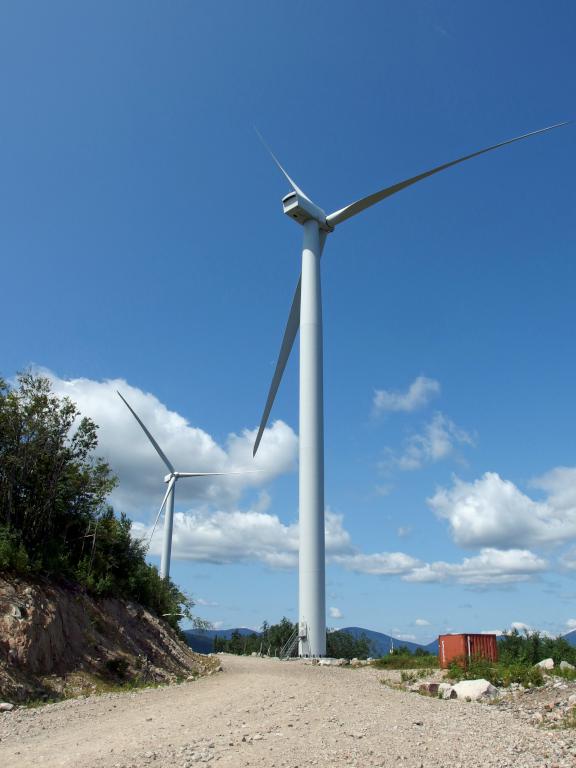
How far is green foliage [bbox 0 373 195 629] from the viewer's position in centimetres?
2388

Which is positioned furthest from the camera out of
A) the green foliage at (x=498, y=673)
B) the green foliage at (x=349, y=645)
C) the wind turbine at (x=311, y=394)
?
the green foliage at (x=349, y=645)

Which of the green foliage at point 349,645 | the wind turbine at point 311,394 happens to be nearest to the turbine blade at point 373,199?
the wind turbine at point 311,394

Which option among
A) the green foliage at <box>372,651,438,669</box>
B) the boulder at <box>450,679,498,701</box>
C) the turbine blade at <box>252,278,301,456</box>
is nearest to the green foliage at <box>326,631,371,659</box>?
the green foliage at <box>372,651,438,669</box>

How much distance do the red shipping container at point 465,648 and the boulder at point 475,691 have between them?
8.36 meters

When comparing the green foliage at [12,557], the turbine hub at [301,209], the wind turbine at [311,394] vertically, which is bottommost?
the green foliage at [12,557]

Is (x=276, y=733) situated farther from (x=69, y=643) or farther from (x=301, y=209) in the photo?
(x=301, y=209)

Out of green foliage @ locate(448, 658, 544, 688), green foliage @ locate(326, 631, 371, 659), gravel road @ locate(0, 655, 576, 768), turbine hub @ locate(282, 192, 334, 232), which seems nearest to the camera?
gravel road @ locate(0, 655, 576, 768)

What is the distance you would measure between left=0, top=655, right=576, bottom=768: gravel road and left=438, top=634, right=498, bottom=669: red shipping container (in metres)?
10.3

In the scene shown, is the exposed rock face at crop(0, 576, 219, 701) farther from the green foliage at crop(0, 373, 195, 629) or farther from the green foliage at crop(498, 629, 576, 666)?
the green foliage at crop(498, 629, 576, 666)

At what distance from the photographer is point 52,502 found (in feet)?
83.4

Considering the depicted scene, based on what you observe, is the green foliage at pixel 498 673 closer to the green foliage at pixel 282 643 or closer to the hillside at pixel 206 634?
the hillside at pixel 206 634

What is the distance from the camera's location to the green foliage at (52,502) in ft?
78.3

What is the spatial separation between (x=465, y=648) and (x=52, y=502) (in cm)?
2055

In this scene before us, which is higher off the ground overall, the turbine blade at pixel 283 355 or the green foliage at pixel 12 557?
the turbine blade at pixel 283 355
